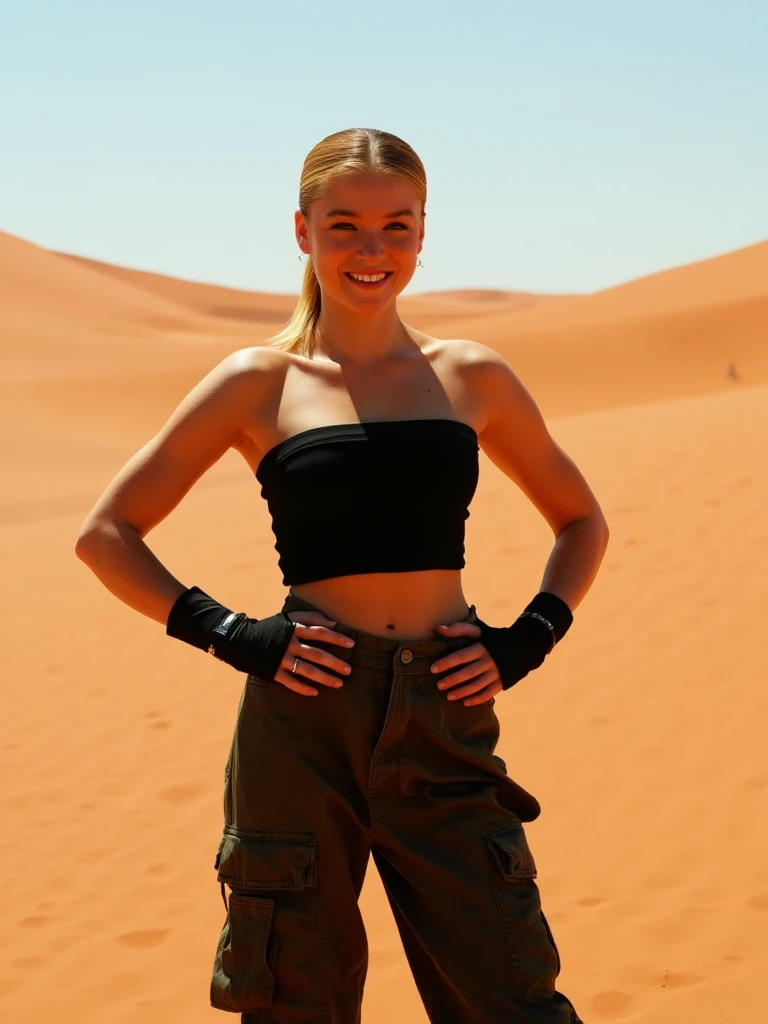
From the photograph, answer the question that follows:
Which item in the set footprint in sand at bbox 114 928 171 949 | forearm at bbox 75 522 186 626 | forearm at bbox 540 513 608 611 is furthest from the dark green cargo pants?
footprint in sand at bbox 114 928 171 949

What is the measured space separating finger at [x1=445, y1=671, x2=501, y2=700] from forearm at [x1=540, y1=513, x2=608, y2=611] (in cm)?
36

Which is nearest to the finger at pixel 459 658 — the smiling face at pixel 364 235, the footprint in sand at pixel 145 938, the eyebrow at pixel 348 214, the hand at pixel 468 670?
the hand at pixel 468 670

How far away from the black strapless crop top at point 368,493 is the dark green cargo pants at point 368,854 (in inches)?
6.2

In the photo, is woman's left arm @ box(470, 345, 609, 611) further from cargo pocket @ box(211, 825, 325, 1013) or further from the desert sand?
the desert sand

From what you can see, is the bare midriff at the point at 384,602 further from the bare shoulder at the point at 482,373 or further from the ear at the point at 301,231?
the ear at the point at 301,231

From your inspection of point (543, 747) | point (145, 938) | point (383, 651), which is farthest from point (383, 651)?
point (543, 747)

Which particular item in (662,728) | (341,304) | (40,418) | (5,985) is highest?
(40,418)

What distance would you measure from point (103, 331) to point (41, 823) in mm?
41860

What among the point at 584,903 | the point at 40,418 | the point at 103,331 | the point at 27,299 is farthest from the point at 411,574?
the point at 27,299

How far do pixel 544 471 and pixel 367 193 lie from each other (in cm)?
68

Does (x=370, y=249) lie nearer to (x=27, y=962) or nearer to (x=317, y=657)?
(x=317, y=657)

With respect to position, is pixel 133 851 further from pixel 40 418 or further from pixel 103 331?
pixel 103 331

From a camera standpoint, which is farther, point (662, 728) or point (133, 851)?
point (662, 728)

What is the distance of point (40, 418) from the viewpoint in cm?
2705
